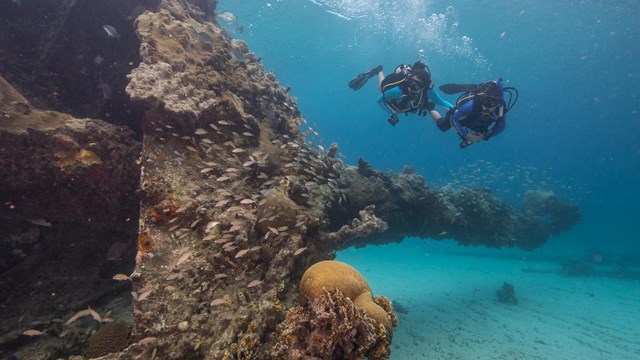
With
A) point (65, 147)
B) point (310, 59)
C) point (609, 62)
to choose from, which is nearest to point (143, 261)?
point (65, 147)

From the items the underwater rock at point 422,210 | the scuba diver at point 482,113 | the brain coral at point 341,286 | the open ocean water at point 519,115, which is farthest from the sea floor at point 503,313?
the scuba diver at point 482,113

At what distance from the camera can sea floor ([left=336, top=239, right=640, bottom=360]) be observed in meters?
12.0

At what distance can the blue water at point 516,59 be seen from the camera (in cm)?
3972

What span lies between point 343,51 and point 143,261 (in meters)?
56.7

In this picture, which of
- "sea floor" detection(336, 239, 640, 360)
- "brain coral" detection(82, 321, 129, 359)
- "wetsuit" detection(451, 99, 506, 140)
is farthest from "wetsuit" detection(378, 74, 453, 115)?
"brain coral" detection(82, 321, 129, 359)

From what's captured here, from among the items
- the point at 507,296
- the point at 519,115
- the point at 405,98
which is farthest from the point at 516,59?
the point at 519,115

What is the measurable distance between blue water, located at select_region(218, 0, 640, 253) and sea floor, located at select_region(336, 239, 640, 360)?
8394 millimetres

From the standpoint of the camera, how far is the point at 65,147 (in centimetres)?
588

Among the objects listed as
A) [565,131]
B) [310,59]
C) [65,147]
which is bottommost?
[65,147]

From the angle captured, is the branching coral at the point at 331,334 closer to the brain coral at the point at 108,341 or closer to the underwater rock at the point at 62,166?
the brain coral at the point at 108,341

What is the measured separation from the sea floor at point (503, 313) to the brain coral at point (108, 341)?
8.70 metres

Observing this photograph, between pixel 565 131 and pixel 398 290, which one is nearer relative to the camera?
pixel 398 290

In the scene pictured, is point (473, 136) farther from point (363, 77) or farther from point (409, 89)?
point (363, 77)

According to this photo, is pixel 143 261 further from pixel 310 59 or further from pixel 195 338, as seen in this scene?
pixel 310 59
